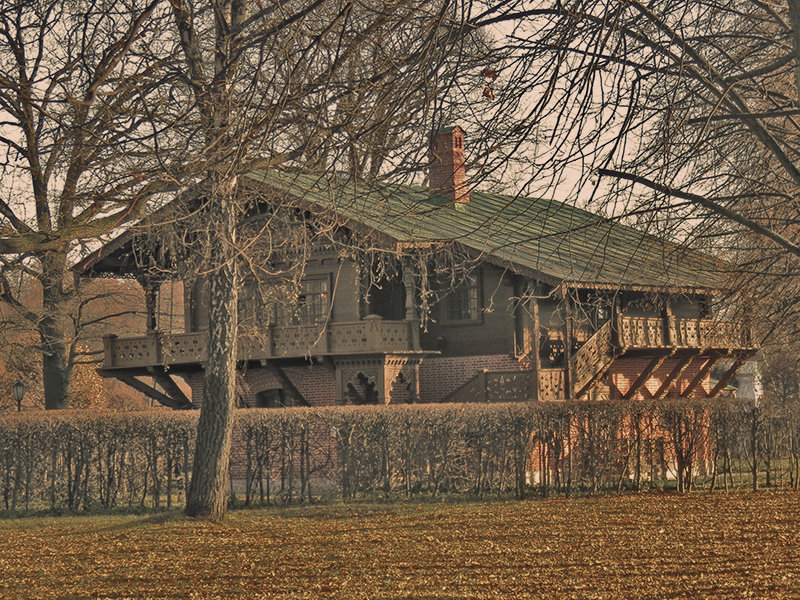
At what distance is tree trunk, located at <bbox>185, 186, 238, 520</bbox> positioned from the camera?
17.0 metres

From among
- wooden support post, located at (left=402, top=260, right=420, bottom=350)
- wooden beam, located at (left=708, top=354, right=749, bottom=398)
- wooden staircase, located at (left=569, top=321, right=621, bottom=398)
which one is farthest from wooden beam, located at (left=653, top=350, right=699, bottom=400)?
wooden support post, located at (left=402, top=260, right=420, bottom=350)

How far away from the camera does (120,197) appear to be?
1508 centimetres

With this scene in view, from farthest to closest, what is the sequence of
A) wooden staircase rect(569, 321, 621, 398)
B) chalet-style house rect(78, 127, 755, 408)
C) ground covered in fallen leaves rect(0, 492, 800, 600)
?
wooden staircase rect(569, 321, 621, 398) → chalet-style house rect(78, 127, 755, 408) → ground covered in fallen leaves rect(0, 492, 800, 600)

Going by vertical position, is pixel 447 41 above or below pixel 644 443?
above

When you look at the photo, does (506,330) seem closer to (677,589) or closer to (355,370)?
(355,370)

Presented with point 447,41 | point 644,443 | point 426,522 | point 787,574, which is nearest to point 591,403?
point 644,443

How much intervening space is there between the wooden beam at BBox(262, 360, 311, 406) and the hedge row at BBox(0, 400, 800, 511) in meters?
7.25

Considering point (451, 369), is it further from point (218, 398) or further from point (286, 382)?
point (218, 398)

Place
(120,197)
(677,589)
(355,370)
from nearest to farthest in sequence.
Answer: (677,589)
(120,197)
(355,370)

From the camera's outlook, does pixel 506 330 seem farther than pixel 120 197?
Yes

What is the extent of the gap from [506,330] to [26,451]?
41.9 ft

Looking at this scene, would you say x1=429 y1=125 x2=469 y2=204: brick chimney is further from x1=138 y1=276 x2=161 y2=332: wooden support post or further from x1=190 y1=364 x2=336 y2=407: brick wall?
x1=138 y1=276 x2=161 y2=332: wooden support post

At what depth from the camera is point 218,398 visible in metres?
17.0

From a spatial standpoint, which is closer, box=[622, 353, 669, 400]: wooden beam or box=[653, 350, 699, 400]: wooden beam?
box=[622, 353, 669, 400]: wooden beam
